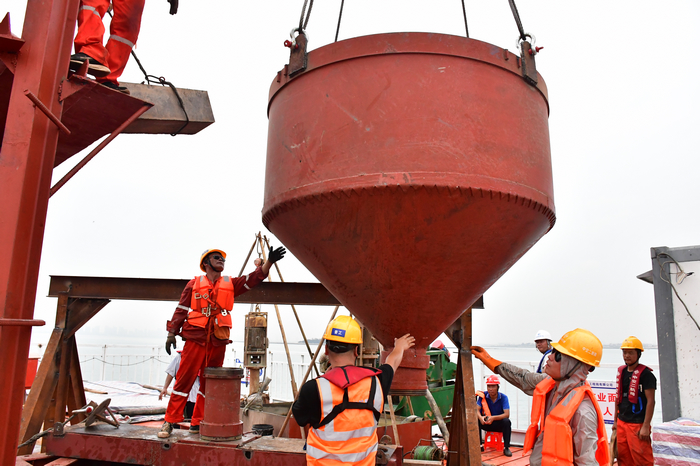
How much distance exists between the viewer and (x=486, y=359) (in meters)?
4.59

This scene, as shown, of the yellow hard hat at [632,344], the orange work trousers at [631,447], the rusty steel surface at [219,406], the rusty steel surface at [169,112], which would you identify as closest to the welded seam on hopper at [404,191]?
the rusty steel surface at [169,112]

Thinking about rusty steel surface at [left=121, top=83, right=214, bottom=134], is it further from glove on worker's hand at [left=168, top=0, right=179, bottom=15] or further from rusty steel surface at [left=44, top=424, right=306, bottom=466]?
rusty steel surface at [left=44, top=424, right=306, bottom=466]

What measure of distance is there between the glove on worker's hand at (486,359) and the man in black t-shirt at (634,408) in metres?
2.67

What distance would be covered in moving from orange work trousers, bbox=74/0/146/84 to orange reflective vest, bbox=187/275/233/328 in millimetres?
2372

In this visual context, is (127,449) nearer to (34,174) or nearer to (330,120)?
(34,174)

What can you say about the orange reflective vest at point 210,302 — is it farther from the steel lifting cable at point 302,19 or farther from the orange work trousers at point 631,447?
the orange work trousers at point 631,447

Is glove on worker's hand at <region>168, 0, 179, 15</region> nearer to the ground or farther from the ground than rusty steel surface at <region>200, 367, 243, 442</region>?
farther from the ground

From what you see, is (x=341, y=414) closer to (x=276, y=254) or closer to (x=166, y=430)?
(x=276, y=254)

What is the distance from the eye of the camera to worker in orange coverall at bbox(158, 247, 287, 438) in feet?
17.3

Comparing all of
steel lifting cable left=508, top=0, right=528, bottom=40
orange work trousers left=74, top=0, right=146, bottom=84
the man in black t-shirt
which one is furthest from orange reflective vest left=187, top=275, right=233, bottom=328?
the man in black t-shirt

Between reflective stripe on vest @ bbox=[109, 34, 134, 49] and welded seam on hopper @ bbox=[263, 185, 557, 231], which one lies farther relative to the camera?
reflective stripe on vest @ bbox=[109, 34, 134, 49]

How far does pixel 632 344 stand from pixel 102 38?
669 cm

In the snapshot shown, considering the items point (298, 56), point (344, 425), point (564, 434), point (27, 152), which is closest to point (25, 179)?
point (27, 152)

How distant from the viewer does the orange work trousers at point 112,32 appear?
3453 mm
